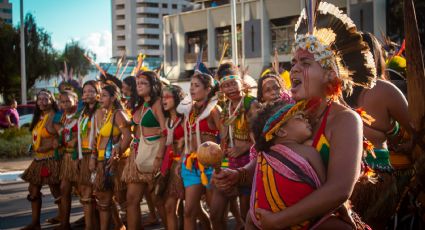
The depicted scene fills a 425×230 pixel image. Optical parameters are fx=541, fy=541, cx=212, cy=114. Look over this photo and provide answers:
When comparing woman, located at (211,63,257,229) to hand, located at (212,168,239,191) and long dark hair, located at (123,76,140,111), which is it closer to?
long dark hair, located at (123,76,140,111)

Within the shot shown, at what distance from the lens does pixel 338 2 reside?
33.3 metres

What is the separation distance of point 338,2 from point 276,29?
6.01 m

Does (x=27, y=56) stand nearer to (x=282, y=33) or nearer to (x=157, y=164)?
(x=282, y=33)

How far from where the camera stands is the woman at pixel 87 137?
6992 millimetres

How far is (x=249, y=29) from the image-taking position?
39.6 meters

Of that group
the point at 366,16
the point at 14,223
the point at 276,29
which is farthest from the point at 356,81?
the point at 276,29

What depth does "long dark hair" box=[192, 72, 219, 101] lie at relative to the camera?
20.3ft

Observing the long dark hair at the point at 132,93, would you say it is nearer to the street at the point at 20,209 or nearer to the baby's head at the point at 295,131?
the street at the point at 20,209

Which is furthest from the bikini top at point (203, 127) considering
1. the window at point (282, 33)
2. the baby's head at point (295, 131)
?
the window at point (282, 33)

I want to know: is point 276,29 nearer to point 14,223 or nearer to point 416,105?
point 14,223

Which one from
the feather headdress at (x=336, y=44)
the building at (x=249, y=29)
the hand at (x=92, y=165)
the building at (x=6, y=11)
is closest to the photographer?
the feather headdress at (x=336, y=44)

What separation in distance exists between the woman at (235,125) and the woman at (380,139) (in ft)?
6.31

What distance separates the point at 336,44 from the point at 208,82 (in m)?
3.34

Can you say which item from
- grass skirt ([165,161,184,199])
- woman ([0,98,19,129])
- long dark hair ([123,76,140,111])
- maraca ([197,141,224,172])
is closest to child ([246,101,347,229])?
maraca ([197,141,224,172])
